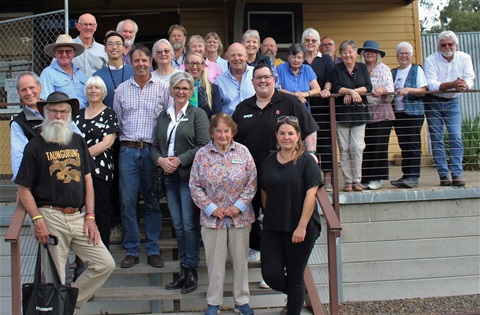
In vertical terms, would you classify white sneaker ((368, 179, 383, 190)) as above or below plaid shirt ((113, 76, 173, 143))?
below

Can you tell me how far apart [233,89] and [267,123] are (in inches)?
32.4

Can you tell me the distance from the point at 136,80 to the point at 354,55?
2481 millimetres

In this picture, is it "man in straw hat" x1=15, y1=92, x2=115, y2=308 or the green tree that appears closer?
"man in straw hat" x1=15, y1=92, x2=115, y2=308

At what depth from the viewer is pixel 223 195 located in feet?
15.2

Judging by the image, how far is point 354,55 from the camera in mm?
6258

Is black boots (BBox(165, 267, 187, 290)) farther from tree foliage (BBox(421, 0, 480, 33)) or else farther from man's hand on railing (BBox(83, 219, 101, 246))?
tree foliage (BBox(421, 0, 480, 33))

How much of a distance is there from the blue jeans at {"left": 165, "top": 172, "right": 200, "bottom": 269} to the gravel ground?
197cm

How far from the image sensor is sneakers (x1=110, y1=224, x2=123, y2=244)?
5773 mm

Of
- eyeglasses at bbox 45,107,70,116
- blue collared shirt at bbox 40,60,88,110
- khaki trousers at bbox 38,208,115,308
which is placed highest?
blue collared shirt at bbox 40,60,88,110

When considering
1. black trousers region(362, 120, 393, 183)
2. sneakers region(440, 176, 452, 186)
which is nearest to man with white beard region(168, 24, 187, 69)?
black trousers region(362, 120, 393, 183)

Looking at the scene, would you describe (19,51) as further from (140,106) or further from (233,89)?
(233,89)

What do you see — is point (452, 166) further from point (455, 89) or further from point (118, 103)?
point (118, 103)

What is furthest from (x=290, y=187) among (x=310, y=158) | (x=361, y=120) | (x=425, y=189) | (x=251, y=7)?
(x=251, y=7)

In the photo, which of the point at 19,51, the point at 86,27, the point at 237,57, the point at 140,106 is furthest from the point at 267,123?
the point at 19,51
